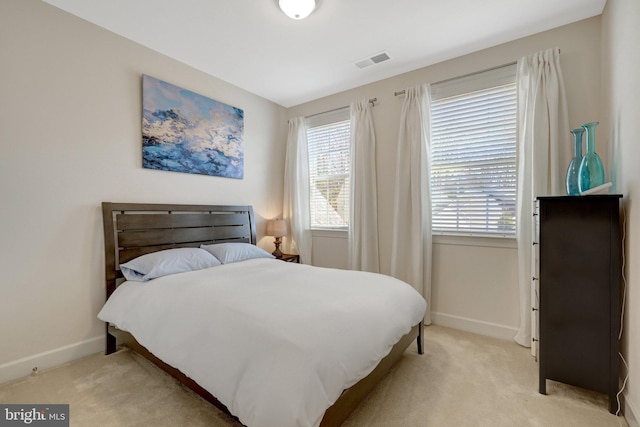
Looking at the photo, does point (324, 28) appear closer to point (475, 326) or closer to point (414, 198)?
point (414, 198)

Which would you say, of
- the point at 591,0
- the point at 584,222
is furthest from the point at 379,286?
the point at 591,0

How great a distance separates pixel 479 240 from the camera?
9.12ft

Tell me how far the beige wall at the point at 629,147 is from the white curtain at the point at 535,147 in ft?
1.17

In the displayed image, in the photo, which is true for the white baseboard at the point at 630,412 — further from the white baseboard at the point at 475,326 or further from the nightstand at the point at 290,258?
the nightstand at the point at 290,258

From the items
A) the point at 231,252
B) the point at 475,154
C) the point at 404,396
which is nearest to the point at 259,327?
the point at 404,396

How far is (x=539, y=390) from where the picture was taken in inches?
71.9

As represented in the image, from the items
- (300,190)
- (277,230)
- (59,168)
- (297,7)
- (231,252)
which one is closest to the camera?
(297,7)

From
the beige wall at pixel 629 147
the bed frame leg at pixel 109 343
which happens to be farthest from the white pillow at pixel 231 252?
the beige wall at pixel 629 147

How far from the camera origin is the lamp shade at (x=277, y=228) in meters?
3.82

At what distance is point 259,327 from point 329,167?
279 cm

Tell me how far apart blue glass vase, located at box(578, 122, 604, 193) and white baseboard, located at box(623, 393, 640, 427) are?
4.00 feet

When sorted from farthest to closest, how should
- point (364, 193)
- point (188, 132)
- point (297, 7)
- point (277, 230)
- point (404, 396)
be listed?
point (277, 230)
point (364, 193)
point (188, 132)
point (297, 7)
point (404, 396)

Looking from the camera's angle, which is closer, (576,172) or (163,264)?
(576,172)

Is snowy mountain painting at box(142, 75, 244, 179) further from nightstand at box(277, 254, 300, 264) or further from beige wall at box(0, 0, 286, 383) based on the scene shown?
nightstand at box(277, 254, 300, 264)
